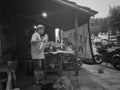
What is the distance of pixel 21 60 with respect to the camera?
27.9ft

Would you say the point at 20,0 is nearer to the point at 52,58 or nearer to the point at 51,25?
the point at 52,58

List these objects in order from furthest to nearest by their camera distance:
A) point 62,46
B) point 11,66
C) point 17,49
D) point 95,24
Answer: point 95,24, point 17,49, point 62,46, point 11,66

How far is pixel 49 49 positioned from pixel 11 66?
2.98 metres

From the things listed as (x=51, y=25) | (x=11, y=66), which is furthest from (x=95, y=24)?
(x=11, y=66)

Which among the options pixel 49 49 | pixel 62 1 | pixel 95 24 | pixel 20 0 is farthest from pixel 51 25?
pixel 95 24

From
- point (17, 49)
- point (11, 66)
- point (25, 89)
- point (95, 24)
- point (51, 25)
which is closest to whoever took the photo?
point (11, 66)

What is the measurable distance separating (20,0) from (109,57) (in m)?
5.65

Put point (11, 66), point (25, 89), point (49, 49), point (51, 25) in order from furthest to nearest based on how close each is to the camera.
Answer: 1. point (51, 25)
2. point (49, 49)
3. point (25, 89)
4. point (11, 66)

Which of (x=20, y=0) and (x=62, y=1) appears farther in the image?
(x=20, y=0)

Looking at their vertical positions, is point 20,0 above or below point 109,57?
above

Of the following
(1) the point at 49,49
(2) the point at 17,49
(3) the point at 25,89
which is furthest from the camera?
(2) the point at 17,49

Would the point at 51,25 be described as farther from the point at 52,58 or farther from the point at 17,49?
the point at 52,58

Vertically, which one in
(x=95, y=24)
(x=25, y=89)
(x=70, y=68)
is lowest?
(x=25, y=89)

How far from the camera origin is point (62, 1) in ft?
15.1
